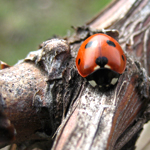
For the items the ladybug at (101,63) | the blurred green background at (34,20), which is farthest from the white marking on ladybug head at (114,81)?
the blurred green background at (34,20)

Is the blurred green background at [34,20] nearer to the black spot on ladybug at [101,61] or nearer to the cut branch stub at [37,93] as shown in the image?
the cut branch stub at [37,93]

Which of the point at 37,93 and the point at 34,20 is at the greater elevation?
the point at 34,20

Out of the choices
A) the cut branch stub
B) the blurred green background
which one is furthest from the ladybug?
the blurred green background

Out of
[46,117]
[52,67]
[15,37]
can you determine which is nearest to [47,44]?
[52,67]

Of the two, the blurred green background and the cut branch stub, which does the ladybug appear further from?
the blurred green background

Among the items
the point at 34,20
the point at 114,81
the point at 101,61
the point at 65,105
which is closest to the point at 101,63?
the point at 101,61

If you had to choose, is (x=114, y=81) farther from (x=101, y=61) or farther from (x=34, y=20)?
(x=34, y=20)

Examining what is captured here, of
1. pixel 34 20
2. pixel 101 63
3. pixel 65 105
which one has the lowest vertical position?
pixel 65 105
